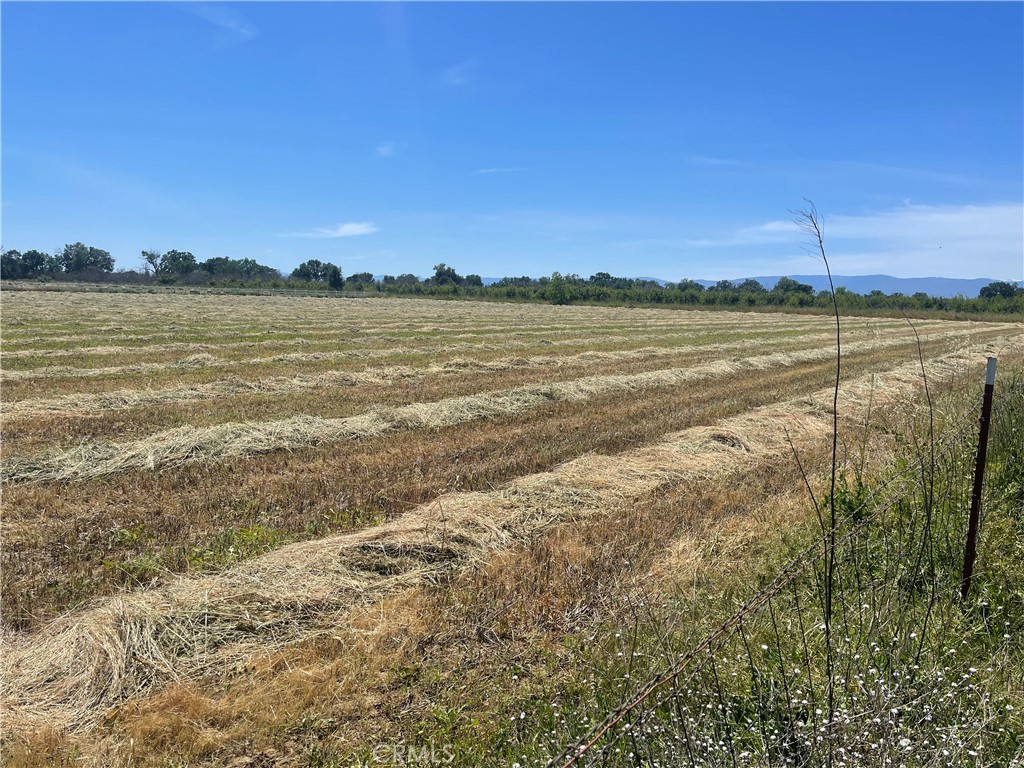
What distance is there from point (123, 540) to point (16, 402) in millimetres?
7278

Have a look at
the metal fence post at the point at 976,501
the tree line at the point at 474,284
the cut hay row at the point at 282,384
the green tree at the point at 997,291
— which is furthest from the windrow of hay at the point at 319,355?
the green tree at the point at 997,291

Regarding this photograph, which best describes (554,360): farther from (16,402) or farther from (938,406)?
(16,402)

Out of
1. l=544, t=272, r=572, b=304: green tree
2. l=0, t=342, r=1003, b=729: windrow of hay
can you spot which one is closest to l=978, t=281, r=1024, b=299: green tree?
l=544, t=272, r=572, b=304: green tree

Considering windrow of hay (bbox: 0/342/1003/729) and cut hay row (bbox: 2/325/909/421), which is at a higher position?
cut hay row (bbox: 2/325/909/421)

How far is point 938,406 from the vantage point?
1095 centimetres

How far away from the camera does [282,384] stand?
45.2 feet

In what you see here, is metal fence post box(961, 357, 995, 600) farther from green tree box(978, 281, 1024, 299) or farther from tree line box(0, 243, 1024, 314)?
green tree box(978, 281, 1024, 299)

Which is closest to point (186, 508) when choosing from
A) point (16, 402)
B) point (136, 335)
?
point (16, 402)

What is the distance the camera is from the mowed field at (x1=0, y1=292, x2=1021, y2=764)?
12.3ft

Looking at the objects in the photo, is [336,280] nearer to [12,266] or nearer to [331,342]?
[12,266]

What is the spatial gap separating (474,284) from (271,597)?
388ft

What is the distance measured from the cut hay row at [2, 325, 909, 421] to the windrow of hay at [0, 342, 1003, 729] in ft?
24.3

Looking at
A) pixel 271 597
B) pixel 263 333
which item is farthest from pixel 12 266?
pixel 271 597

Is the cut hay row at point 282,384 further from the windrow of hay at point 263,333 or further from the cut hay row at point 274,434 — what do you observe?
the windrow of hay at point 263,333
